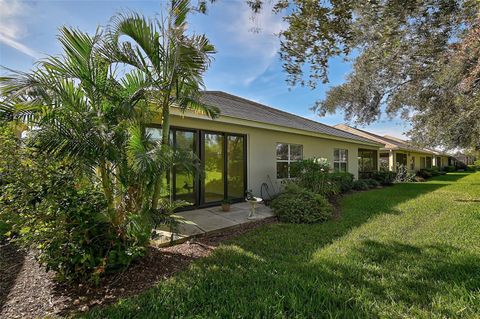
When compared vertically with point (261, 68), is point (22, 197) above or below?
below

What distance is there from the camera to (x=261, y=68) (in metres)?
10.0

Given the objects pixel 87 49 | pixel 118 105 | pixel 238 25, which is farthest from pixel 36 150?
pixel 238 25

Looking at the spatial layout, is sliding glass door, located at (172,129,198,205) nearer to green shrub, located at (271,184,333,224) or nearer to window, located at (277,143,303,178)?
green shrub, located at (271,184,333,224)

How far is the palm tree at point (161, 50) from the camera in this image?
4.03m

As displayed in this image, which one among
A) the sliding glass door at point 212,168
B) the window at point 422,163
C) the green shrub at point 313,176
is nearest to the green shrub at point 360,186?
the green shrub at point 313,176

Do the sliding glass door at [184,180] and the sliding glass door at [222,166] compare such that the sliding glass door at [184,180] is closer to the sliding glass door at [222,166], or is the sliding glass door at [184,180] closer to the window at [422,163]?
the sliding glass door at [222,166]

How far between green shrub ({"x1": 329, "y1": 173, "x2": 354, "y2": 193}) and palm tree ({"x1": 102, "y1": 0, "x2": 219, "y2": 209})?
9028 mm

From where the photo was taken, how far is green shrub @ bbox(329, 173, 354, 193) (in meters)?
11.6

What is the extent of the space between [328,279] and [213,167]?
541 centimetres

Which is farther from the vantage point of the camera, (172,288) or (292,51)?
(292,51)

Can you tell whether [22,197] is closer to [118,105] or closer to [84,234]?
[84,234]

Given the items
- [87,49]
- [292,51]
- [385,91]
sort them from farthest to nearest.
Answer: [385,91], [292,51], [87,49]

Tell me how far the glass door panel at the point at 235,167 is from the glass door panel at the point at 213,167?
30cm

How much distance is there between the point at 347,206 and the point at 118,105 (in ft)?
27.6
